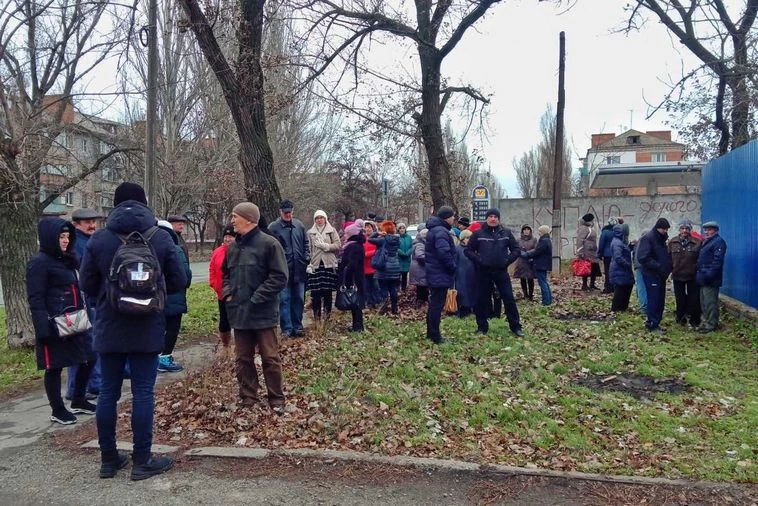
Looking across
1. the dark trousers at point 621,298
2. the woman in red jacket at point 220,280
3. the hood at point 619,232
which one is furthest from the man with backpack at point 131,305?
the dark trousers at point 621,298

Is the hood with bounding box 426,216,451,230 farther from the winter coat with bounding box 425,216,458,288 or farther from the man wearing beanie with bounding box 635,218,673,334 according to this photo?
the man wearing beanie with bounding box 635,218,673,334

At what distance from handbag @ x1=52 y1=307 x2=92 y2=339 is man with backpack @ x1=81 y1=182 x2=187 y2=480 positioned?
159cm

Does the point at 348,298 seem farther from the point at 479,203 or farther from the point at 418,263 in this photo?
the point at 479,203

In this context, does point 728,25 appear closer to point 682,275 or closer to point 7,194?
point 682,275

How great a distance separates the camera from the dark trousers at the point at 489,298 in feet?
30.4

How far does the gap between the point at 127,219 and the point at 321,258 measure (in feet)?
17.8

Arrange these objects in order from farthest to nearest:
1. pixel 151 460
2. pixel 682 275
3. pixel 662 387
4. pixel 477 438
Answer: pixel 682 275 < pixel 662 387 < pixel 477 438 < pixel 151 460

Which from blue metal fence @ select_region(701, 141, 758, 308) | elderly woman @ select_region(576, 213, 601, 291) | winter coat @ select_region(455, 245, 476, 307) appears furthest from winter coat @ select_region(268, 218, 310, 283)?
elderly woman @ select_region(576, 213, 601, 291)

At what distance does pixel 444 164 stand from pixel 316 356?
839cm

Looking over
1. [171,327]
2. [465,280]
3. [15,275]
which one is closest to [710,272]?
[465,280]

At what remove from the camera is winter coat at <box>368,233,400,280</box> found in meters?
11.6

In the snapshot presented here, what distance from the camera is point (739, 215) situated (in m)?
11.1

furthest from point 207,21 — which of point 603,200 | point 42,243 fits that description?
point 603,200

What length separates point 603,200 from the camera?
77.5 feet
